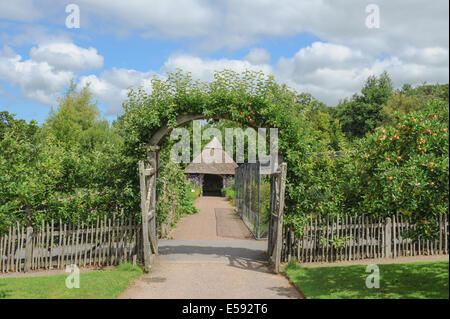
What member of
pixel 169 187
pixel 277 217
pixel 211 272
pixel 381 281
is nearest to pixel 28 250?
pixel 211 272

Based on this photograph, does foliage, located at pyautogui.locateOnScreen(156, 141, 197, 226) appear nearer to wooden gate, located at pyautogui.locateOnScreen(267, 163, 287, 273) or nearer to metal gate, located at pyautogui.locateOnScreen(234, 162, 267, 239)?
metal gate, located at pyautogui.locateOnScreen(234, 162, 267, 239)

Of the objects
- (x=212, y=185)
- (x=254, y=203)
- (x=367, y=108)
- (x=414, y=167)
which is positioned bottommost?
(x=212, y=185)

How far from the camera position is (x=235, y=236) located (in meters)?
15.3

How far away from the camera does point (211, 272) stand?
356 inches

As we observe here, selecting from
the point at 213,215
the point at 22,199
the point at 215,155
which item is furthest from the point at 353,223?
the point at 215,155

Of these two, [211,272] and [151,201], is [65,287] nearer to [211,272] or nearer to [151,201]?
[211,272]

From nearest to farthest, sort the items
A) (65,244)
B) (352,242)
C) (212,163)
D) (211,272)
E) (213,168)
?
(211,272) → (65,244) → (352,242) → (213,168) → (212,163)

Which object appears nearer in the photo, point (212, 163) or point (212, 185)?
point (212, 163)

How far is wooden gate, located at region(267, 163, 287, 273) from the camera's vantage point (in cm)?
924

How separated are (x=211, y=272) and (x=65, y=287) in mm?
3183

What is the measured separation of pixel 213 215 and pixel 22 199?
44.6ft

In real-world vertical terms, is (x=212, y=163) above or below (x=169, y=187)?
above

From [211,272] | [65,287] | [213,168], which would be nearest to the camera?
[65,287]
